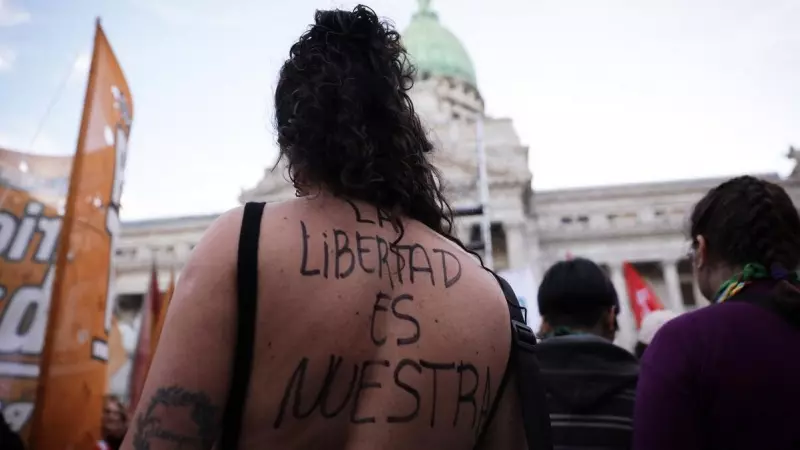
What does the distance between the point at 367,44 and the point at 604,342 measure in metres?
1.81

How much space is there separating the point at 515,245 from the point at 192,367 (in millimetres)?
30543

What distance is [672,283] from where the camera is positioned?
31828mm

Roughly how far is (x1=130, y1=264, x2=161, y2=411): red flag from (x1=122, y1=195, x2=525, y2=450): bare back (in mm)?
7585

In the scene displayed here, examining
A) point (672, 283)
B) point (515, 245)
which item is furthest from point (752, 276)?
point (672, 283)

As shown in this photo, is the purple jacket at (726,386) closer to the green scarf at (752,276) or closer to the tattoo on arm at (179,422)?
the green scarf at (752,276)

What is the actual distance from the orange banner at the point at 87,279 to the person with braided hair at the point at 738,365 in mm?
3363

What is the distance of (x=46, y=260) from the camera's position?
4242 mm

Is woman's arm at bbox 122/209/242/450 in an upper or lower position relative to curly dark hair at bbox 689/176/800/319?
lower

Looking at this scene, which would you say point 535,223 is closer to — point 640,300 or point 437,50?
point 437,50

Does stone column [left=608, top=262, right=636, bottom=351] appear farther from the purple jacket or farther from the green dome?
the purple jacket

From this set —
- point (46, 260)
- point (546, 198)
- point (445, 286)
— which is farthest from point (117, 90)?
point (546, 198)

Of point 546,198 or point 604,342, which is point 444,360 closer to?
A: point 604,342

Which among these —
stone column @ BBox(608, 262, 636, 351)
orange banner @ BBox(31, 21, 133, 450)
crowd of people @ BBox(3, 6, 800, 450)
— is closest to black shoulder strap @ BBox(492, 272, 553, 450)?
crowd of people @ BBox(3, 6, 800, 450)

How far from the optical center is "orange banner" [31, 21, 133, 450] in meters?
3.79
